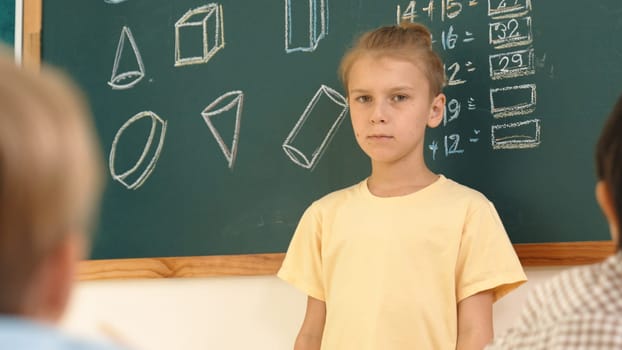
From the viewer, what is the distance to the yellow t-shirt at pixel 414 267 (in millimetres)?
2004

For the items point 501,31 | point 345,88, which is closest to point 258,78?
point 345,88

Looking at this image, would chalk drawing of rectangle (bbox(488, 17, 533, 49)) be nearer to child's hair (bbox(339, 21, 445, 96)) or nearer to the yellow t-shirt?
child's hair (bbox(339, 21, 445, 96))

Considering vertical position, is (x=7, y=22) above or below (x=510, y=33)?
above

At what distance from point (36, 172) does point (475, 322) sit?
1468mm

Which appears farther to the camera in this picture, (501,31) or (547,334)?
(501,31)

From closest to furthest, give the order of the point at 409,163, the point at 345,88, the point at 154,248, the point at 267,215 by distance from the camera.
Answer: the point at 409,163 < the point at 345,88 < the point at 267,215 < the point at 154,248

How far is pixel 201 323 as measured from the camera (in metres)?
2.59

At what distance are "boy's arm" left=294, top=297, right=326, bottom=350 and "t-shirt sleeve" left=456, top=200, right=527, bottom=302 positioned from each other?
37 centimetres

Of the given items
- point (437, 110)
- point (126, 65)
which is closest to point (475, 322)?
point (437, 110)

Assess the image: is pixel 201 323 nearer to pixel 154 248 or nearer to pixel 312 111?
pixel 154 248

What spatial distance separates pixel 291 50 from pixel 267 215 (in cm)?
46

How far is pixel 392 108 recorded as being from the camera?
6.84 ft

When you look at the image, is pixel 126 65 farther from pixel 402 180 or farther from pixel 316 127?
pixel 402 180

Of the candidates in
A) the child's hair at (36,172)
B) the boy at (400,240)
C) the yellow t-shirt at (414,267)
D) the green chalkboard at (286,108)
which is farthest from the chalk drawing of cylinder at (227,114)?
the child's hair at (36,172)
